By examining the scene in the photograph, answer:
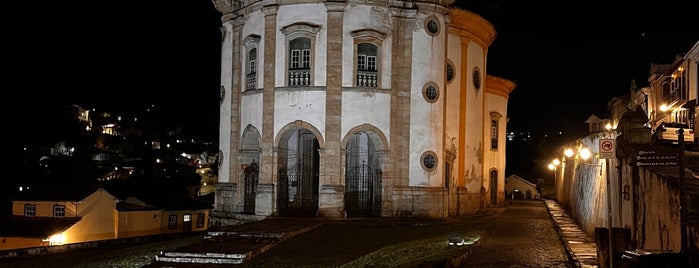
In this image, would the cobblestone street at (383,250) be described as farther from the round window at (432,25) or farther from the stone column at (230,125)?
the round window at (432,25)

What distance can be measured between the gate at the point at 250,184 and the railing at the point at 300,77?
405 cm

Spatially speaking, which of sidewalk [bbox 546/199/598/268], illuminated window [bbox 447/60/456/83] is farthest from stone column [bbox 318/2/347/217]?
sidewalk [bbox 546/199/598/268]

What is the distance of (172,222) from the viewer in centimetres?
4462

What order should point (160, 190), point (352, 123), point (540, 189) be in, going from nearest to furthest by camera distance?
point (352, 123)
point (160, 190)
point (540, 189)

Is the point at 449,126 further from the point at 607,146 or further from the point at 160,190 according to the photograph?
the point at 160,190

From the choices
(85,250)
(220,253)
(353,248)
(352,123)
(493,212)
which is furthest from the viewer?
(493,212)

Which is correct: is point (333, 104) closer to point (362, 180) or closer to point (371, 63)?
point (371, 63)


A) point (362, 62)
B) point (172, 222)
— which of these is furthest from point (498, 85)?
point (172, 222)

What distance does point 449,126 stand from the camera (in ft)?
93.9

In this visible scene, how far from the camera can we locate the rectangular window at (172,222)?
44375 millimetres

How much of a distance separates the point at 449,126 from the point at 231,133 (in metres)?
9.14

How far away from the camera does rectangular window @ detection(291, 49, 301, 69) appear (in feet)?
87.5

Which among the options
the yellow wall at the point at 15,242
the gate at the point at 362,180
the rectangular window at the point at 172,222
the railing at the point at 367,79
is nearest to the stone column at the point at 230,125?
the gate at the point at 362,180

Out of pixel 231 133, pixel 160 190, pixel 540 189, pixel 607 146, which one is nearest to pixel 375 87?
pixel 231 133
